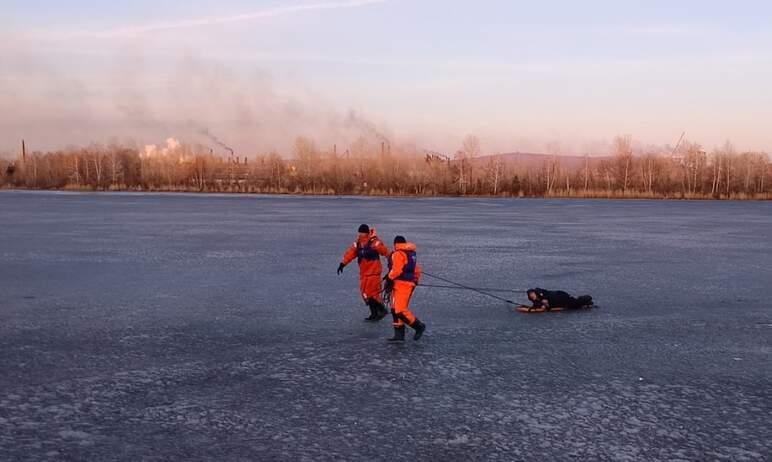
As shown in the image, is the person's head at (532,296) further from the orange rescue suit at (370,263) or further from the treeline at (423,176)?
the treeline at (423,176)

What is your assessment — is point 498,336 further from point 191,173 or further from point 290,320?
point 191,173

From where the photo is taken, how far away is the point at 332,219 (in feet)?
106

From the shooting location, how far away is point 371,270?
1030cm

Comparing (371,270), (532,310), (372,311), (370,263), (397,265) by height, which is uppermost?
(397,265)

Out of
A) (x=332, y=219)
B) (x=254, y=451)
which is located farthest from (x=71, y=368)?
(x=332, y=219)

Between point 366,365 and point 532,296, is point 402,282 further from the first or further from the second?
point 532,296

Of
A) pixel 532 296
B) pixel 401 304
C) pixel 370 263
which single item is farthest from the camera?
pixel 532 296

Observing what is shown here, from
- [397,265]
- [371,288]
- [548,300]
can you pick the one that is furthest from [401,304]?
[548,300]

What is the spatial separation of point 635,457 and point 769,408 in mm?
1920

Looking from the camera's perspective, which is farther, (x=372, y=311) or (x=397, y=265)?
(x=372, y=311)

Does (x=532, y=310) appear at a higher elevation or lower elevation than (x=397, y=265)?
lower

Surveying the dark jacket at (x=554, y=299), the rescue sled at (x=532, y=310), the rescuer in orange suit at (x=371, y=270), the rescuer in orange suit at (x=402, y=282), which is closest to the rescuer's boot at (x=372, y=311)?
the rescuer in orange suit at (x=371, y=270)

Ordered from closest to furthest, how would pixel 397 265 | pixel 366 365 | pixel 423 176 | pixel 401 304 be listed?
pixel 366 365
pixel 401 304
pixel 397 265
pixel 423 176

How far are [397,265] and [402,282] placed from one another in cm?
22
